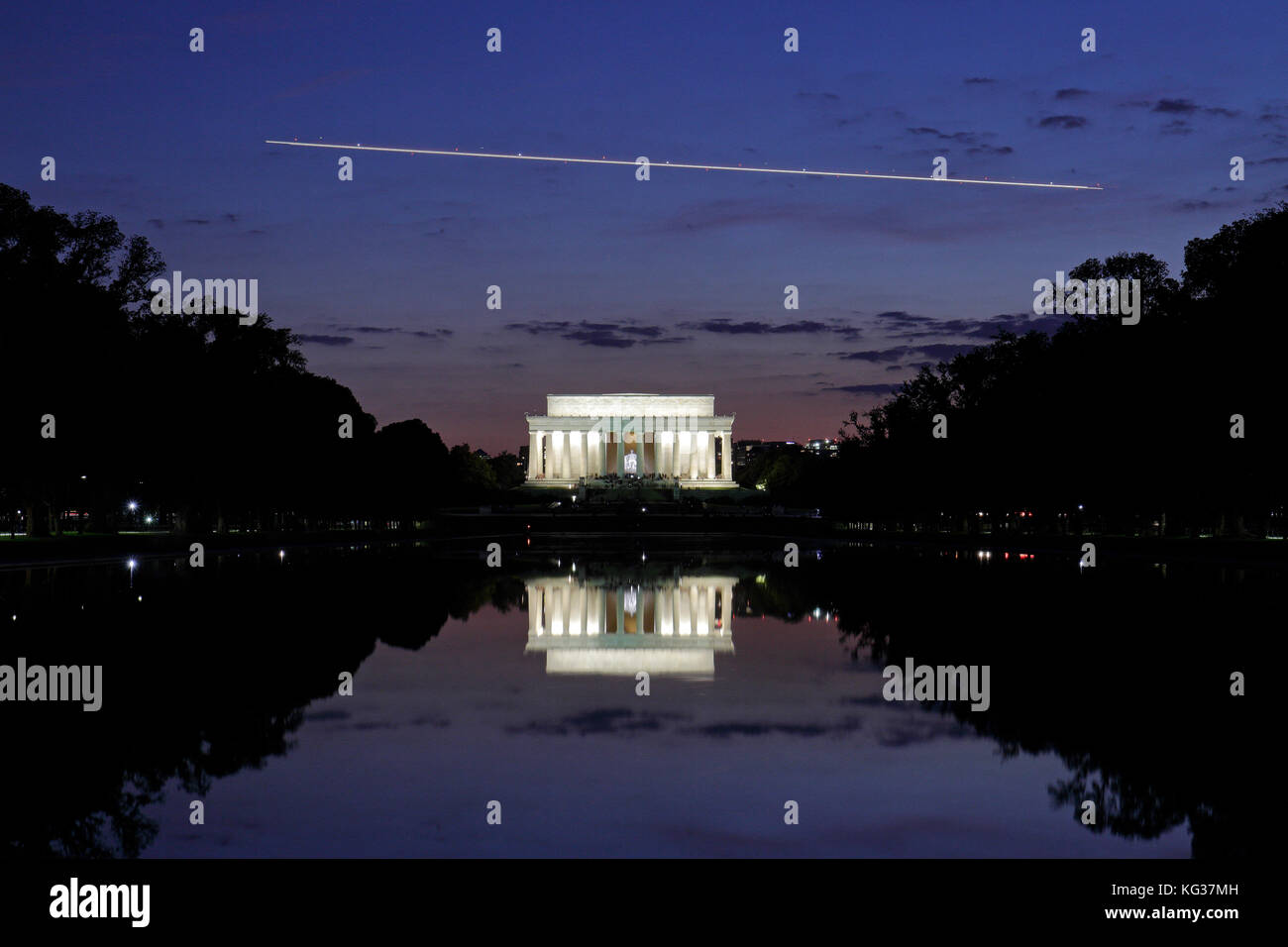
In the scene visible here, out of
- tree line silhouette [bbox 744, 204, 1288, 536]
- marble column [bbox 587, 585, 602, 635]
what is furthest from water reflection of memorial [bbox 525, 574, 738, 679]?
tree line silhouette [bbox 744, 204, 1288, 536]

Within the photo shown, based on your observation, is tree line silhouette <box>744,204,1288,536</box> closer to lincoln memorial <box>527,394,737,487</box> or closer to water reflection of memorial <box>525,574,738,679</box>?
water reflection of memorial <box>525,574,738,679</box>

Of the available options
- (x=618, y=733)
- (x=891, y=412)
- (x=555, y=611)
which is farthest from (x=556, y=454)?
(x=618, y=733)

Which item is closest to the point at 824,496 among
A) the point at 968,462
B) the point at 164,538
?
the point at 968,462

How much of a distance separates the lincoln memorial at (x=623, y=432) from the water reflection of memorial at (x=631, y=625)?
5896 inches

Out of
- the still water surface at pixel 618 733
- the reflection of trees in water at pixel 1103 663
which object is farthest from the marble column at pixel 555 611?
the reflection of trees in water at pixel 1103 663

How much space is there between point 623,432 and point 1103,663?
16890 centimetres

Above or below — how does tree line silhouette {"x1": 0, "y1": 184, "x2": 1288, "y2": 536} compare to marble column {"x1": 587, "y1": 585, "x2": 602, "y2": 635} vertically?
above

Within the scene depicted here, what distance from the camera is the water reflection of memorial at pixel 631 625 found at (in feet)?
62.1

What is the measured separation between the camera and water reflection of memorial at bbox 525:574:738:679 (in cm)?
1892

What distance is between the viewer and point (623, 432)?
187 m

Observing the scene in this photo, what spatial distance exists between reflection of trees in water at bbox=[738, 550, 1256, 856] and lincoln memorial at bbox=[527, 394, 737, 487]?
14732 cm
